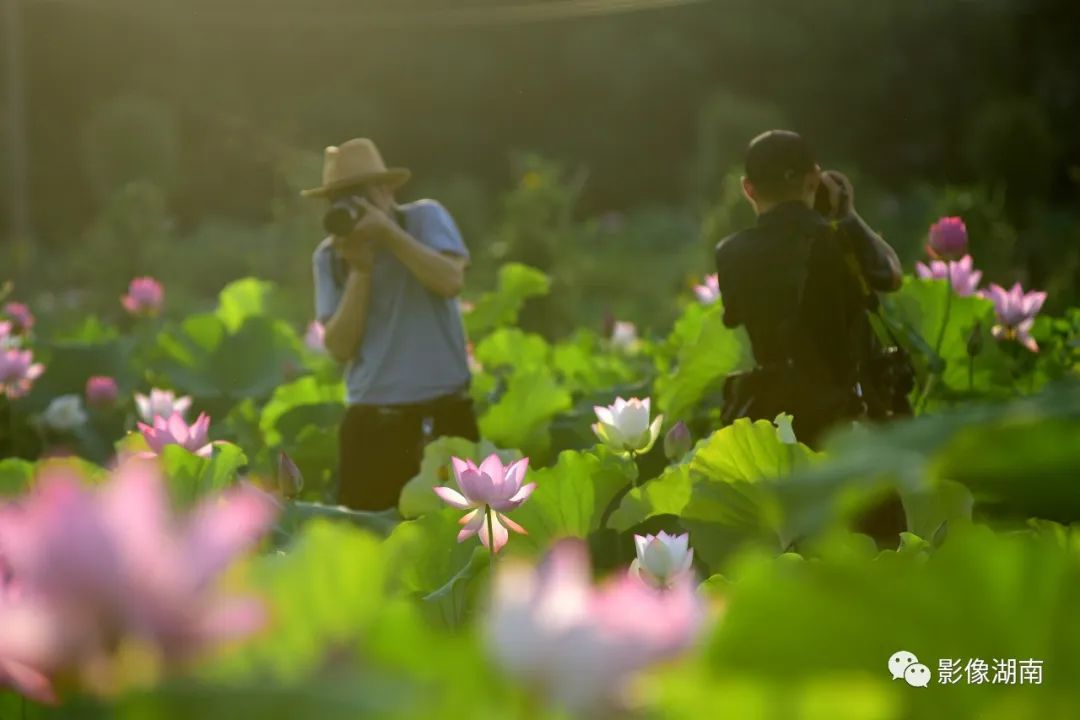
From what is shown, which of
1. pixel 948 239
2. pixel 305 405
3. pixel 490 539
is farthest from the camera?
pixel 305 405

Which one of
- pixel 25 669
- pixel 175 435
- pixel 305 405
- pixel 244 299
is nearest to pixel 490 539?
pixel 175 435

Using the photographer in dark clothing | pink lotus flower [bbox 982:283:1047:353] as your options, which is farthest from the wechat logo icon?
pink lotus flower [bbox 982:283:1047:353]

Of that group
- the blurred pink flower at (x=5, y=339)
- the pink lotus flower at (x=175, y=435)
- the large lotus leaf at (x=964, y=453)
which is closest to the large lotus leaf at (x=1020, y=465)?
the large lotus leaf at (x=964, y=453)

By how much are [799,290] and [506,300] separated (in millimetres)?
2775

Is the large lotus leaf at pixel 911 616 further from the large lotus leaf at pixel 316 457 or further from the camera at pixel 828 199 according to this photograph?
the large lotus leaf at pixel 316 457

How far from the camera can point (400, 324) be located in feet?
9.36

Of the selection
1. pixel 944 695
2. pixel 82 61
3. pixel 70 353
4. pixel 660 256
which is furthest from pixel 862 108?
pixel 944 695

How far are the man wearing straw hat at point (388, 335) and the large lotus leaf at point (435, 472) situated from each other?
44 cm

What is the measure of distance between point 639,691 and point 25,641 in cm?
17

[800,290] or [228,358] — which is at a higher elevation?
[800,290]

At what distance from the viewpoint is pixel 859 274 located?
2049mm

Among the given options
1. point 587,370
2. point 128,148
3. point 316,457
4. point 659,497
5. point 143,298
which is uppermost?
point 128,148

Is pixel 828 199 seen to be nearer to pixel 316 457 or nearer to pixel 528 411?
pixel 528 411

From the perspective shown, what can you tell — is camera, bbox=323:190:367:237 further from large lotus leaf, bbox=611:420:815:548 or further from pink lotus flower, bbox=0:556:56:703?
pink lotus flower, bbox=0:556:56:703
